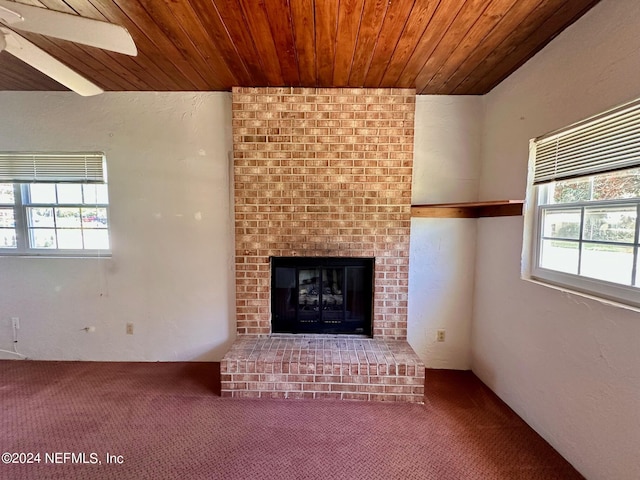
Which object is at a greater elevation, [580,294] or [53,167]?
[53,167]

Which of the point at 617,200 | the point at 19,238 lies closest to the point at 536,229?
the point at 617,200

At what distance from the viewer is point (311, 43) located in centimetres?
160

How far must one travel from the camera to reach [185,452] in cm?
152

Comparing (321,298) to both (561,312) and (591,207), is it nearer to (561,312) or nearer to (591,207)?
(561,312)

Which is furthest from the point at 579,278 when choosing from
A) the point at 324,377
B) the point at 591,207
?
the point at 324,377

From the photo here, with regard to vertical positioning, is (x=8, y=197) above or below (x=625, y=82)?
below

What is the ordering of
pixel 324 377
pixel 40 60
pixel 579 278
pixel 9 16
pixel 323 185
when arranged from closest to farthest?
1. pixel 9 16
2. pixel 40 60
3. pixel 579 278
4. pixel 324 377
5. pixel 323 185

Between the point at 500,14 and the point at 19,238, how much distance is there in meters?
3.99

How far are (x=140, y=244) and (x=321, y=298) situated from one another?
5.59 feet

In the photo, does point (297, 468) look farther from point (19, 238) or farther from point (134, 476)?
point (19, 238)

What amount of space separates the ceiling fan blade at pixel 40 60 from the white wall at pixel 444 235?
2.39 m

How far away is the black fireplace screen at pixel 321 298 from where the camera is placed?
238 cm

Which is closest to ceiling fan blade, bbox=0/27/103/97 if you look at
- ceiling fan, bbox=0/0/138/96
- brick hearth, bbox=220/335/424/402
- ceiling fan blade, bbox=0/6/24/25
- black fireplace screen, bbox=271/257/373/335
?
ceiling fan, bbox=0/0/138/96

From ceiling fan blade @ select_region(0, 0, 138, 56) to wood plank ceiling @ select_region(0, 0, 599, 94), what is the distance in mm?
335
